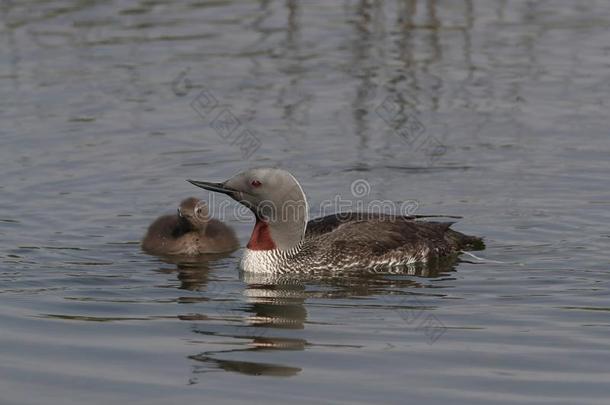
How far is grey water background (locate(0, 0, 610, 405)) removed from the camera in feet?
25.2

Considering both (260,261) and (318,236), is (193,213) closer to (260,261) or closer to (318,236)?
(260,261)

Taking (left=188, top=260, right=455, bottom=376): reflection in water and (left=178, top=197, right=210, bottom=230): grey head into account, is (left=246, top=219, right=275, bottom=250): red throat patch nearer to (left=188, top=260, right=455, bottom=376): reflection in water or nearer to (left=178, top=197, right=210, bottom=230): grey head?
(left=188, top=260, right=455, bottom=376): reflection in water

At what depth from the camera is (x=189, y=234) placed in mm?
11023

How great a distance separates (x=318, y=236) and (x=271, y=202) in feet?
2.13

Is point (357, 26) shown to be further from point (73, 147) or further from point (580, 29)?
point (73, 147)

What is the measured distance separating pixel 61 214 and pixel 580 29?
788cm

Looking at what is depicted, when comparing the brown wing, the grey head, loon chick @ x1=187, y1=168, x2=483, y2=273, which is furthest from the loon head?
the grey head

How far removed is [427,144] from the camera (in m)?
13.1

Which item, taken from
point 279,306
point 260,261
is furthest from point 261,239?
point 279,306

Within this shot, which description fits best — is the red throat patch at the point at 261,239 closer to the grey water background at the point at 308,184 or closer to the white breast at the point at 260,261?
the white breast at the point at 260,261

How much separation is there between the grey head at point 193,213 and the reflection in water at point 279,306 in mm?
809

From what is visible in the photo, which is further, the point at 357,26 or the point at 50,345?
the point at 357,26

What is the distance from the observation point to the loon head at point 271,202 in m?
10.1

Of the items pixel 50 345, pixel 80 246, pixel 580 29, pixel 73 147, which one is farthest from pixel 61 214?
pixel 580 29
